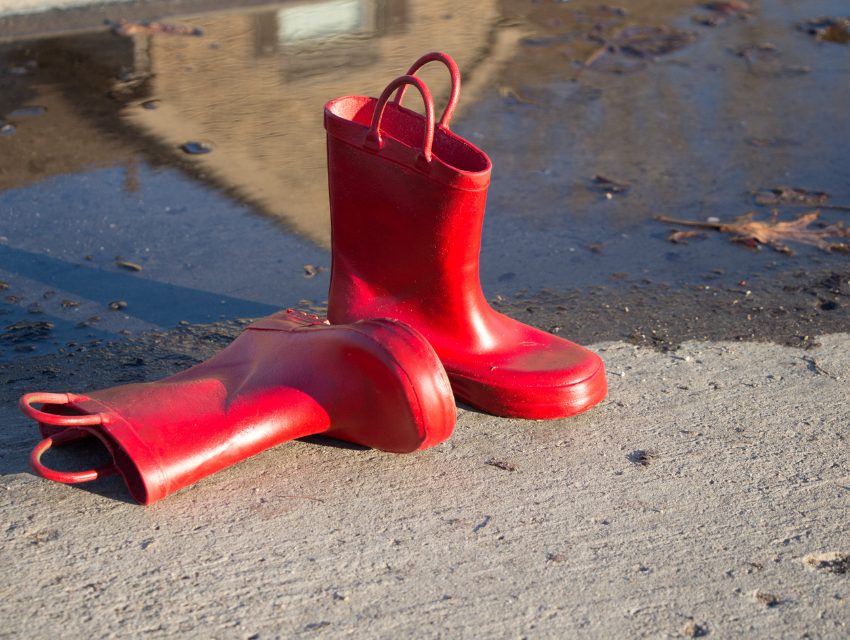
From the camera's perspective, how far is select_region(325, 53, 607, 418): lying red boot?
69.6 inches

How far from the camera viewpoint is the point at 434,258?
183 centimetres

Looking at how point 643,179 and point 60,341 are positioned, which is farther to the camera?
point 643,179

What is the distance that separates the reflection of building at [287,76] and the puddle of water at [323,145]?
15 millimetres

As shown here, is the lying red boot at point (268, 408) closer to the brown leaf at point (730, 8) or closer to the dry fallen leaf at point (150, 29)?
the dry fallen leaf at point (150, 29)

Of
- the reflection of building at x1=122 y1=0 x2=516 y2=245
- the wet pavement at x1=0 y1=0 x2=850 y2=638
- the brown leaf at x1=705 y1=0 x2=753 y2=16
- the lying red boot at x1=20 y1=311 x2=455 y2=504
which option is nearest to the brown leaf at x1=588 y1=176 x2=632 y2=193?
the wet pavement at x1=0 y1=0 x2=850 y2=638

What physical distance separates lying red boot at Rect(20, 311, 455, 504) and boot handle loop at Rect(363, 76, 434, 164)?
0.40m

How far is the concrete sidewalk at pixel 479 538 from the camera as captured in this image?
1.32 meters

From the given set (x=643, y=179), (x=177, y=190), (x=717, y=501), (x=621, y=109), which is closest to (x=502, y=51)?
(x=621, y=109)

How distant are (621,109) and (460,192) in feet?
8.59

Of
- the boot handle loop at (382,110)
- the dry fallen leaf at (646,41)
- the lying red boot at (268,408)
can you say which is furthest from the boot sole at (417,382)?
the dry fallen leaf at (646,41)

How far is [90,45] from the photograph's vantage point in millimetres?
4602

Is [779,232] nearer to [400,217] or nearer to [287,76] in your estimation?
[400,217]

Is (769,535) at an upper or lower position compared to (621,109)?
lower

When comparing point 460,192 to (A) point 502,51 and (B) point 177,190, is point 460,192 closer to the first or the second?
(B) point 177,190
